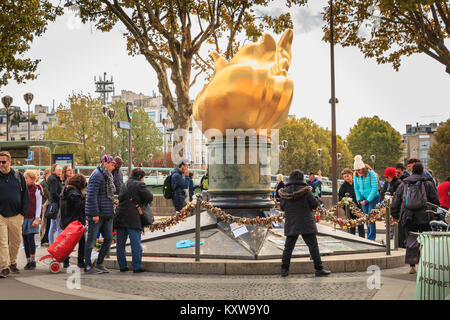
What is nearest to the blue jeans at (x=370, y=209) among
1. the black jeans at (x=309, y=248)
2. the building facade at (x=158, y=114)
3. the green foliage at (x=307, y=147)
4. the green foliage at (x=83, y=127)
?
the black jeans at (x=309, y=248)

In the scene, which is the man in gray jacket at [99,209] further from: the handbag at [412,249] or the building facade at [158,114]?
the building facade at [158,114]

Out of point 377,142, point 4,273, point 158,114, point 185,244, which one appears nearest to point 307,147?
point 377,142

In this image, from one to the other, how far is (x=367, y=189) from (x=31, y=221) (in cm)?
759

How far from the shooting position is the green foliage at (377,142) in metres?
81.4

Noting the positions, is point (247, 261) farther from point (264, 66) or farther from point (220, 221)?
point (264, 66)

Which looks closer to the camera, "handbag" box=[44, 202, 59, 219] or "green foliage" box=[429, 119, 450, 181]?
"handbag" box=[44, 202, 59, 219]

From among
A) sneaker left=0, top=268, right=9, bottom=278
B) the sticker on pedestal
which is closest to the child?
sneaker left=0, top=268, right=9, bottom=278

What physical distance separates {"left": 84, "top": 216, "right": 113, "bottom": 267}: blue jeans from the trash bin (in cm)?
538

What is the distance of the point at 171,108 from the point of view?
1947cm

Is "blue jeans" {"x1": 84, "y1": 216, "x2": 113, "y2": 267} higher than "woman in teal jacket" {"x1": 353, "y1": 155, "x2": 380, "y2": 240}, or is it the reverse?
"woman in teal jacket" {"x1": 353, "y1": 155, "x2": 380, "y2": 240}

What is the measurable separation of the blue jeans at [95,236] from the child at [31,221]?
3.79 feet

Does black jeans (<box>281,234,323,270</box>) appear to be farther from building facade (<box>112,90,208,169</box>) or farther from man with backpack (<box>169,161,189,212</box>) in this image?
building facade (<box>112,90,208,169</box>)

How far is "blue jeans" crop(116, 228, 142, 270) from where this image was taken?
9.48 meters
